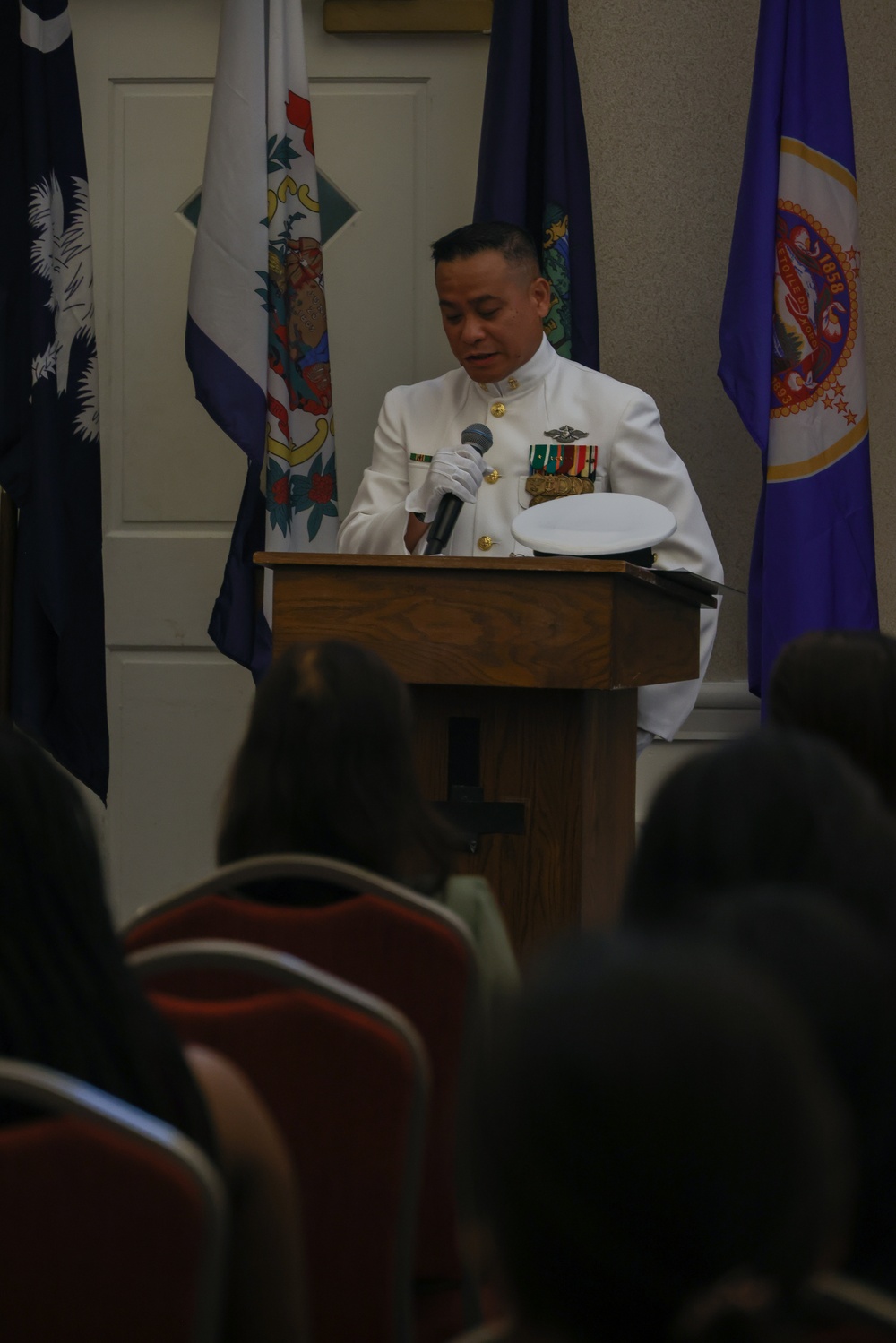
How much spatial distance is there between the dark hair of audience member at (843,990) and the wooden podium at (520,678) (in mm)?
1433

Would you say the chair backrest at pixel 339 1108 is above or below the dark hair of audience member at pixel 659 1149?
below

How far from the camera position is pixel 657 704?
2859 mm

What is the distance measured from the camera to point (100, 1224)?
0.69 meters

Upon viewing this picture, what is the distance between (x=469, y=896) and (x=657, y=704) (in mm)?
1540

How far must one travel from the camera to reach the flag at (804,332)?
10.7 ft

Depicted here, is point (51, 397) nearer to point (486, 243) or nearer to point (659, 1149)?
point (486, 243)

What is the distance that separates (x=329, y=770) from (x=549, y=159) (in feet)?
7.78

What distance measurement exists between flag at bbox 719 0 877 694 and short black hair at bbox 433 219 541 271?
58 centimetres

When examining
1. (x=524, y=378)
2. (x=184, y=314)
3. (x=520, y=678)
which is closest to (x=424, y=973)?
(x=520, y=678)

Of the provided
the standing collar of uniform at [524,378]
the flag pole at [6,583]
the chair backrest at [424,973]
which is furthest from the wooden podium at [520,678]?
the flag pole at [6,583]

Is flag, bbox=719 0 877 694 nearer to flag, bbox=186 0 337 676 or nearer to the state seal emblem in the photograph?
the state seal emblem

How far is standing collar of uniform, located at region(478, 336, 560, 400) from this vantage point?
3029 mm

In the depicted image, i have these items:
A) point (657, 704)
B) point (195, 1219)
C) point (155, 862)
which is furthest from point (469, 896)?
point (155, 862)

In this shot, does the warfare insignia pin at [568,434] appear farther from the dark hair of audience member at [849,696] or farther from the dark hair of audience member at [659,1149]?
the dark hair of audience member at [659,1149]
